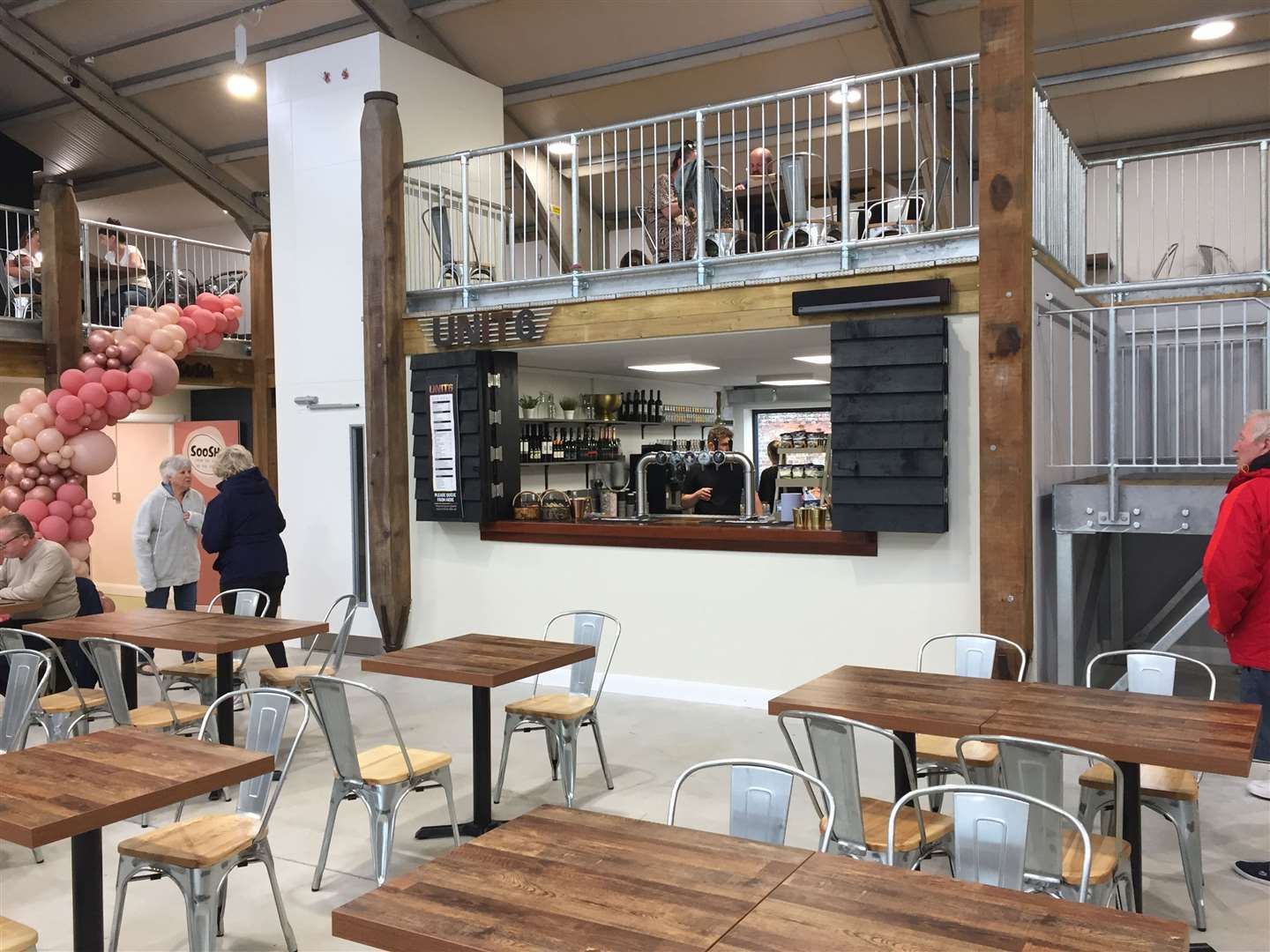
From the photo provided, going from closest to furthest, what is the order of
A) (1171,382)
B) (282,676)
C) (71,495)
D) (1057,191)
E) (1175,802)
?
(1175,802) → (282,676) → (1057,191) → (1171,382) → (71,495)

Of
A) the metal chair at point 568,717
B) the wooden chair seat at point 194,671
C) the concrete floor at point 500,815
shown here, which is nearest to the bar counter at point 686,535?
the concrete floor at point 500,815

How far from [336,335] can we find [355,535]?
164 cm

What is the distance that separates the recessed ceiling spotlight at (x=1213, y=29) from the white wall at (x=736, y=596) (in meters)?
5.12

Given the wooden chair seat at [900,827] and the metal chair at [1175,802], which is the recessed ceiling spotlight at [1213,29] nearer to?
the metal chair at [1175,802]

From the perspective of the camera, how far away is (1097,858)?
3.01 meters

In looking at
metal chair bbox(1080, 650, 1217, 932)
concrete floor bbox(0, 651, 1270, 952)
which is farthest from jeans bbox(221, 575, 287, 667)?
metal chair bbox(1080, 650, 1217, 932)

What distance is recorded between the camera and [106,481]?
13055 mm

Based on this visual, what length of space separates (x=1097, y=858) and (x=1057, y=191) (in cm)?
494

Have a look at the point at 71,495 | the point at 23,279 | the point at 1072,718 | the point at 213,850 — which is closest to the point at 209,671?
the point at 213,850

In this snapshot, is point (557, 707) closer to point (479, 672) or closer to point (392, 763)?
point (479, 672)

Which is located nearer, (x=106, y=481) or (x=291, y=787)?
(x=291, y=787)

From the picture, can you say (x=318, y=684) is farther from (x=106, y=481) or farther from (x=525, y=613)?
(x=106, y=481)

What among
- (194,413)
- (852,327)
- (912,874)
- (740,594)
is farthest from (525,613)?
(194,413)

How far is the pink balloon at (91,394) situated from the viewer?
27.1ft
